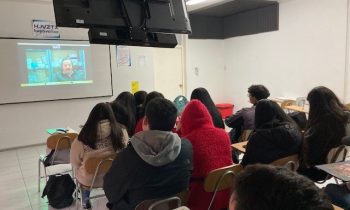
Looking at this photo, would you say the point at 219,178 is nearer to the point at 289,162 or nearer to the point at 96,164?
the point at 289,162

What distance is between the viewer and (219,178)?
6.34ft

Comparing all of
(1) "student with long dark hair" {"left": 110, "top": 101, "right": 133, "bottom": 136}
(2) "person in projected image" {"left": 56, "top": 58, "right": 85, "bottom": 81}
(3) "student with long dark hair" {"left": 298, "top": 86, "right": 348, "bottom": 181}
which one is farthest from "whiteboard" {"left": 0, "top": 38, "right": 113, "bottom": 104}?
(3) "student with long dark hair" {"left": 298, "top": 86, "right": 348, "bottom": 181}

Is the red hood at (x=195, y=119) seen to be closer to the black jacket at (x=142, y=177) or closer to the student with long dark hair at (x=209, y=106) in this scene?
the black jacket at (x=142, y=177)

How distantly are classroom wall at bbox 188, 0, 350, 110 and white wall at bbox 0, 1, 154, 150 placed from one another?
2.67 metres

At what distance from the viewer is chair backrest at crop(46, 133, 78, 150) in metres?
→ 3.11

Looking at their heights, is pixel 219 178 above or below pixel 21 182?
above

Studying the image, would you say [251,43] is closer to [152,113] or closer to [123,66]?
[123,66]

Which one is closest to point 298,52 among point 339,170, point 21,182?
point 339,170

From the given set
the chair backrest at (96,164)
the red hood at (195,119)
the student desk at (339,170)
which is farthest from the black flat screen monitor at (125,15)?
the student desk at (339,170)

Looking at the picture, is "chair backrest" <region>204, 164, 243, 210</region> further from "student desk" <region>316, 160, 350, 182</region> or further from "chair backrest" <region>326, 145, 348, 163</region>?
"chair backrest" <region>326, 145, 348, 163</region>

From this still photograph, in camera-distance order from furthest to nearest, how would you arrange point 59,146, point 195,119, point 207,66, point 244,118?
point 207,66, point 244,118, point 59,146, point 195,119

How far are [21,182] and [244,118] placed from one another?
9.34 feet

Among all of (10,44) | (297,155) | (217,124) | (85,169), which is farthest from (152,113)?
(10,44)

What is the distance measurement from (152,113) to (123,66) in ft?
14.8
